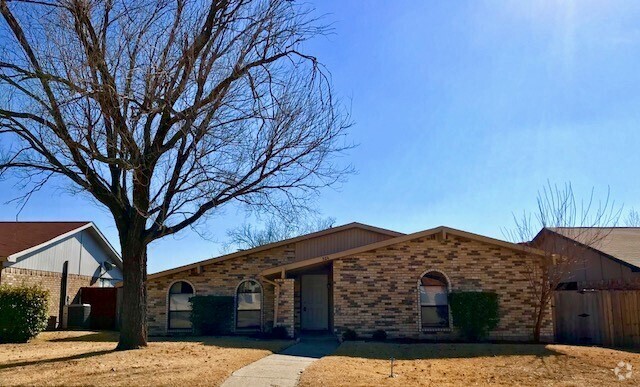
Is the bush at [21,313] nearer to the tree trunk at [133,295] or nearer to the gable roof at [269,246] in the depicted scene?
the gable roof at [269,246]

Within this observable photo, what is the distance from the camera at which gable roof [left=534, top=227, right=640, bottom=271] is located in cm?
2028

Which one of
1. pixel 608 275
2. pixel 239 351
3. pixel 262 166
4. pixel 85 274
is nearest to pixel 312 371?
pixel 239 351

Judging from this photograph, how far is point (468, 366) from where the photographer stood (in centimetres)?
1252

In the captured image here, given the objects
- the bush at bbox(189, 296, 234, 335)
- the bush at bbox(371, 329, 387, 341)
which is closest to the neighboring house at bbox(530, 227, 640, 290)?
the bush at bbox(371, 329, 387, 341)

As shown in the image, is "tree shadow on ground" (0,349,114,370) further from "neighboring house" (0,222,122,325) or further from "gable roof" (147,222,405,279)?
"neighboring house" (0,222,122,325)

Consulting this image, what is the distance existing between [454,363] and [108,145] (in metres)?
8.64

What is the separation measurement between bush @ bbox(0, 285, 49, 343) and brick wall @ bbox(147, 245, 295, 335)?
3828 millimetres

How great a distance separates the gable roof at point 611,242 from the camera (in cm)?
2028

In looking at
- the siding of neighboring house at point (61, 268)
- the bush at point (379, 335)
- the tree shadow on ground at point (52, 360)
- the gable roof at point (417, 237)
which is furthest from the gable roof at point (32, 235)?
the bush at point (379, 335)

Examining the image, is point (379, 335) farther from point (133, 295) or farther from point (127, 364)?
point (127, 364)

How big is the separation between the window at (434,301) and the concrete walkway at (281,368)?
3345 millimetres

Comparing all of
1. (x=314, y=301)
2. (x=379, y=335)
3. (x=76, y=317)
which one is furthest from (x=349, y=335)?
(x=76, y=317)

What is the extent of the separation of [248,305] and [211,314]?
1354 millimetres

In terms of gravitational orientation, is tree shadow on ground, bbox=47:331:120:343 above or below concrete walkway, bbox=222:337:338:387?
above
